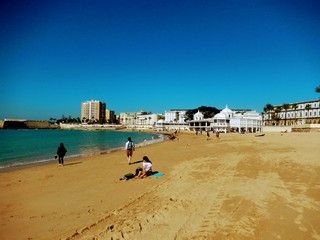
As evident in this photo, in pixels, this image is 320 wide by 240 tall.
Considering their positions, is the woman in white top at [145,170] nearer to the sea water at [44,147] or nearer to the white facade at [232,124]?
the sea water at [44,147]

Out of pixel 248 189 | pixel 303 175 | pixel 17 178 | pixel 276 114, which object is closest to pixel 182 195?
pixel 248 189

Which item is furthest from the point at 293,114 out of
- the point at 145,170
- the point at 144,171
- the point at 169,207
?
the point at 169,207

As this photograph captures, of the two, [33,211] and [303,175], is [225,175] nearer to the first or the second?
[303,175]

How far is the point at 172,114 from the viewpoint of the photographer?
18262 cm

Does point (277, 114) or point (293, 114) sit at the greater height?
point (277, 114)

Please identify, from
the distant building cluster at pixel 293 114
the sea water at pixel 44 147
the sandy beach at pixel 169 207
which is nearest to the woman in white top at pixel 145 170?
the sandy beach at pixel 169 207

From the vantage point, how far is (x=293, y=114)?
109 meters

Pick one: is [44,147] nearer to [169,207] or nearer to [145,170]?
[145,170]

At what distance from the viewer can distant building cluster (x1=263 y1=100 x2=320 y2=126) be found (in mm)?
99188

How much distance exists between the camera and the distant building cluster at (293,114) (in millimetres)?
99188

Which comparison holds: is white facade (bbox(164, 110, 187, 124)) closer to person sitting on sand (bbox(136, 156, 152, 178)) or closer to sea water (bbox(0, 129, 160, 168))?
sea water (bbox(0, 129, 160, 168))

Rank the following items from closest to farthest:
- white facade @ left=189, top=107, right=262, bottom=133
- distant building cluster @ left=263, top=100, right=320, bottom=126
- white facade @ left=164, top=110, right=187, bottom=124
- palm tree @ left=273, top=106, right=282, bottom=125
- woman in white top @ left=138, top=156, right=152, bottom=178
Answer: woman in white top @ left=138, top=156, right=152, bottom=178 → white facade @ left=189, top=107, right=262, bottom=133 → distant building cluster @ left=263, top=100, right=320, bottom=126 → palm tree @ left=273, top=106, right=282, bottom=125 → white facade @ left=164, top=110, right=187, bottom=124

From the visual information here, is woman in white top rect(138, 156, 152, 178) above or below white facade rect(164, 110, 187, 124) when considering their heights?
below

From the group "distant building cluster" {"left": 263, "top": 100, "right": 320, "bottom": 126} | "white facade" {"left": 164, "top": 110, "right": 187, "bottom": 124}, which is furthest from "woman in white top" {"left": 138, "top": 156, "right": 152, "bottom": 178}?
"white facade" {"left": 164, "top": 110, "right": 187, "bottom": 124}
